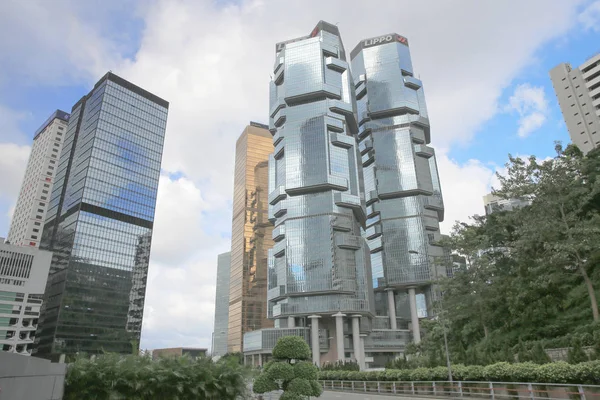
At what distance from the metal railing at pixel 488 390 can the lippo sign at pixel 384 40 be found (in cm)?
13138

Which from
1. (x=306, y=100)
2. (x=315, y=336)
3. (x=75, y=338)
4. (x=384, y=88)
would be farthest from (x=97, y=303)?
(x=384, y=88)

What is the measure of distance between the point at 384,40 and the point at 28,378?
504ft

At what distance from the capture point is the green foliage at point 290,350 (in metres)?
21.2

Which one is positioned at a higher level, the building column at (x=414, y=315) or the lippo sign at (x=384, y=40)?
the lippo sign at (x=384, y=40)

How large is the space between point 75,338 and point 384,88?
119988mm

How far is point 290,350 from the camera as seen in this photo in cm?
2125

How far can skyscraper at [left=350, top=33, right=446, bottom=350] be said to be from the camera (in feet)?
390

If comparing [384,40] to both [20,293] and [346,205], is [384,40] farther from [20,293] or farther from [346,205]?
[20,293]

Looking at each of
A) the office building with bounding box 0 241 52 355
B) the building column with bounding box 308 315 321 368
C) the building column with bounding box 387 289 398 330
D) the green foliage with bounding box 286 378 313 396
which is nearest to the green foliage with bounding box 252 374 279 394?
the green foliage with bounding box 286 378 313 396

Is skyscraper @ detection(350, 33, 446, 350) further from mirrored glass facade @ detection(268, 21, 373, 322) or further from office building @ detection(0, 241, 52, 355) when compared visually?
office building @ detection(0, 241, 52, 355)

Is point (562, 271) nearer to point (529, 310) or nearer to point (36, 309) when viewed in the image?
point (529, 310)

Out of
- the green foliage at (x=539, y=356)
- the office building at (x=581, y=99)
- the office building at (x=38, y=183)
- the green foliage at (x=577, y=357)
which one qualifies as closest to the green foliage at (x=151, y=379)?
the green foliage at (x=577, y=357)

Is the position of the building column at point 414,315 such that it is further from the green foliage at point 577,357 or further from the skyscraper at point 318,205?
the green foliage at point 577,357

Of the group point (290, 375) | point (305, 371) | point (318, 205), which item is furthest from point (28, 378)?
point (318, 205)
